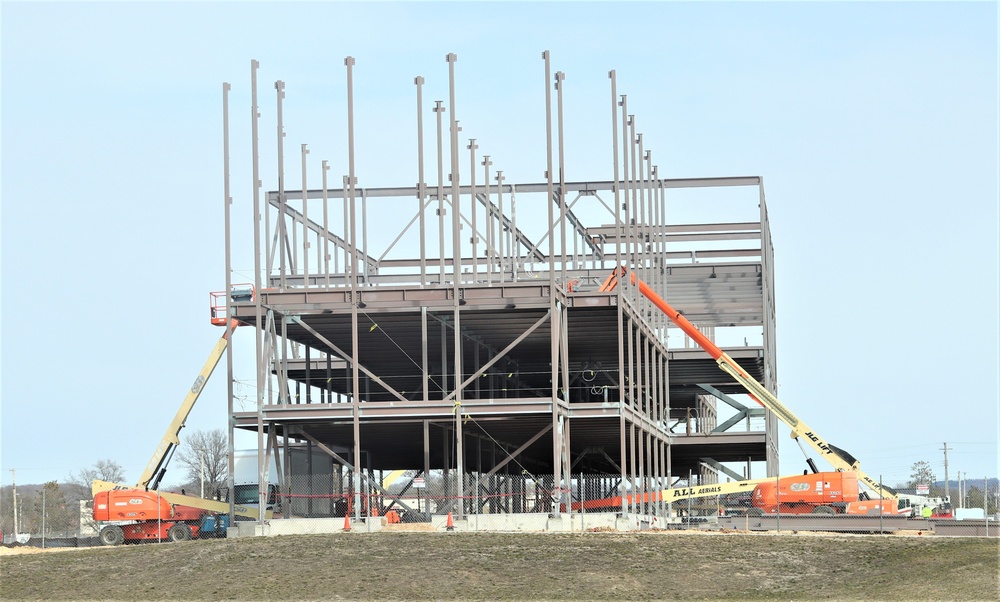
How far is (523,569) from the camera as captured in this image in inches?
1270

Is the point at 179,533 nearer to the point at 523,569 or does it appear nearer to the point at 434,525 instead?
the point at 434,525

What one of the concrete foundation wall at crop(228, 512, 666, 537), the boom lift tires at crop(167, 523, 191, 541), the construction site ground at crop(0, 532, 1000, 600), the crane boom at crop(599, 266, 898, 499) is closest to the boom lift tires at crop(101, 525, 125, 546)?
the boom lift tires at crop(167, 523, 191, 541)

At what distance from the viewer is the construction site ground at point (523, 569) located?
1171 inches

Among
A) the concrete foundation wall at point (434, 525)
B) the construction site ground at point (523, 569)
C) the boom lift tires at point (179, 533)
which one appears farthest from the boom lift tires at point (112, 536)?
the construction site ground at point (523, 569)

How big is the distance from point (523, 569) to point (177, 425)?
23.0 metres

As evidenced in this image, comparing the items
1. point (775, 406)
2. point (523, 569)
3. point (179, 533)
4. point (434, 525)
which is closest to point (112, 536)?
point (179, 533)

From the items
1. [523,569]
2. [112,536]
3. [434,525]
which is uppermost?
[434,525]

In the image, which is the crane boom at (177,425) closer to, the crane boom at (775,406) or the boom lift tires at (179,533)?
the boom lift tires at (179,533)

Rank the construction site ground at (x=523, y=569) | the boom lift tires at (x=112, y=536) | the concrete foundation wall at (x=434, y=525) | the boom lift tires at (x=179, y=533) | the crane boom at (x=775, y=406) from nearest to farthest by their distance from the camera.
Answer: the construction site ground at (x=523, y=569), the concrete foundation wall at (x=434, y=525), the boom lift tires at (x=112, y=536), the boom lift tires at (x=179, y=533), the crane boom at (x=775, y=406)

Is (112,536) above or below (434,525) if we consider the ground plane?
below

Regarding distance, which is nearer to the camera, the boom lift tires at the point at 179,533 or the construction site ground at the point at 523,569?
the construction site ground at the point at 523,569

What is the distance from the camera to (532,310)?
47.2m

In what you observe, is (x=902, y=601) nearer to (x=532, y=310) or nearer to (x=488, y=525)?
(x=488, y=525)

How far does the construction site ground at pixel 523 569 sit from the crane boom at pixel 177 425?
1259 cm
